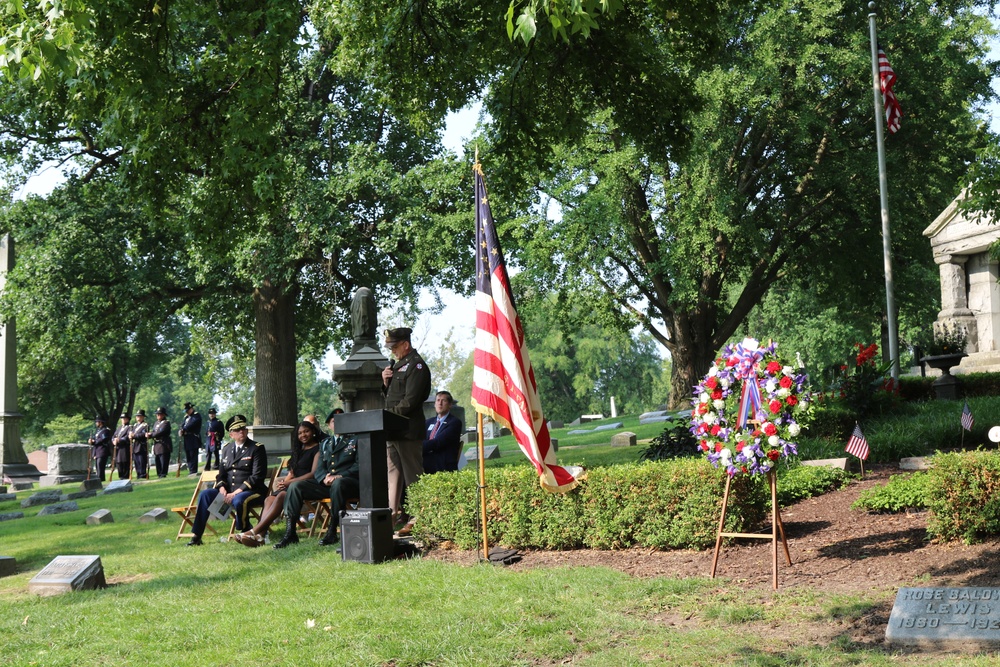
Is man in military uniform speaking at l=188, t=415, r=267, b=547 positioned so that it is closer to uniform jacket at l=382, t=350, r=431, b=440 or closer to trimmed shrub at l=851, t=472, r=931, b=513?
uniform jacket at l=382, t=350, r=431, b=440

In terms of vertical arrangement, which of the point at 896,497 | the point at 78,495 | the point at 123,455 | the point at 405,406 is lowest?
the point at 78,495

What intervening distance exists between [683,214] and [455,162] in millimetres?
6089

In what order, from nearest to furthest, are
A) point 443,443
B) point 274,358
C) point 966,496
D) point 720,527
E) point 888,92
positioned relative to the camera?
point 966,496 < point 720,527 < point 443,443 < point 888,92 < point 274,358

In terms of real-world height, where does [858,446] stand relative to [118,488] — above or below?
above

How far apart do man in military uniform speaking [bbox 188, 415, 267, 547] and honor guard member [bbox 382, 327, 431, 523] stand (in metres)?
1.99

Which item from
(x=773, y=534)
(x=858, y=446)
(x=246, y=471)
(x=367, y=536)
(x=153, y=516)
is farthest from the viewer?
(x=153, y=516)

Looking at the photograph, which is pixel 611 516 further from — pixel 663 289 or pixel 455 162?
pixel 663 289

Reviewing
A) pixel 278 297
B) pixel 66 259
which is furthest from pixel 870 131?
pixel 66 259

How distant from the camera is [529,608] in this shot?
7.00 m

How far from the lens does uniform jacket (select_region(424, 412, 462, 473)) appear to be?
12.4 metres

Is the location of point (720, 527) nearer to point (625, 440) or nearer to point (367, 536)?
point (367, 536)

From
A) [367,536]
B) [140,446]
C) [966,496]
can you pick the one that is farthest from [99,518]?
[140,446]

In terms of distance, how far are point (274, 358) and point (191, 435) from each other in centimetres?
356

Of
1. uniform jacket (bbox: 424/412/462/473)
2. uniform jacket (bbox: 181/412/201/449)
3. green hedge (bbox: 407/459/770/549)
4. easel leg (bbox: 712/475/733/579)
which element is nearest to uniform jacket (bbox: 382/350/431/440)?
uniform jacket (bbox: 424/412/462/473)
